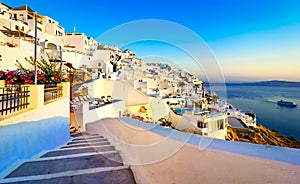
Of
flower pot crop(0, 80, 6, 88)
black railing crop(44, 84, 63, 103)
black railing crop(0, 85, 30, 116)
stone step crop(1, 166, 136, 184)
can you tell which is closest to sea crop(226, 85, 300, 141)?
black railing crop(44, 84, 63, 103)

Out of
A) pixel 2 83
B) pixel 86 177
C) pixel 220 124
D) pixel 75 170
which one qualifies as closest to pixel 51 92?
pixel 2 83

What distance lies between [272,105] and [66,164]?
19292mm

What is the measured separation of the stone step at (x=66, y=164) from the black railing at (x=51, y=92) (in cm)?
206

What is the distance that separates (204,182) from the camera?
1.35 metres

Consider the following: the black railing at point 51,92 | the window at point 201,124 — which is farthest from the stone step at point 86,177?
the window at point 201,124

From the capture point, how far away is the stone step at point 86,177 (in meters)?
2.25

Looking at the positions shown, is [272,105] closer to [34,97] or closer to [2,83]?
[34,97]

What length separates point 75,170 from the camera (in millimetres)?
2578

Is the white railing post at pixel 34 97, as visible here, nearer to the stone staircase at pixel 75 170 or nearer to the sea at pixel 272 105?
the stone staircase at pixel 75 170

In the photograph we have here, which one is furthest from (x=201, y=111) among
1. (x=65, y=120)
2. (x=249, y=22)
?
(x=65, y=120)

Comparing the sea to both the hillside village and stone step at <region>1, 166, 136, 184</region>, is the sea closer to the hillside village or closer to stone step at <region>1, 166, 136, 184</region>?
the hillside village

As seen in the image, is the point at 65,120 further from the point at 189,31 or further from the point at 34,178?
the point at 189,31

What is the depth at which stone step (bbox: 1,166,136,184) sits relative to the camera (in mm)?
2248

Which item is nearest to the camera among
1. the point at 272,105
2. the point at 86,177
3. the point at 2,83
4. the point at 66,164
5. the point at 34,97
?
the point at 86,177
